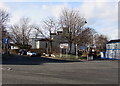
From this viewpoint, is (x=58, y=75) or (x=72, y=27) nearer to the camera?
(x=58, y=75)

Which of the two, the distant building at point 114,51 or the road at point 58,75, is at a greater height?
the distant building at point 114,51

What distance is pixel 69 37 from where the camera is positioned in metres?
51.8

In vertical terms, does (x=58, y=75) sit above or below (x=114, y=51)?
below

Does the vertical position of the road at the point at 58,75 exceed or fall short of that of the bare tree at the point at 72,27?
it falls short

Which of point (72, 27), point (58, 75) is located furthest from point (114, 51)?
point (58, 75)

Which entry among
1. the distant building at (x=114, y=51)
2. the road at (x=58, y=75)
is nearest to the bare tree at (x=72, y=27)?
the distant building at (x=114, y=51)

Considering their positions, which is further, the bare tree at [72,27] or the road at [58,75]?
the bare tree at [72,27]

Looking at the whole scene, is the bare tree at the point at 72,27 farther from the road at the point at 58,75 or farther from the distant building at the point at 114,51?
the road at the point at 58,75

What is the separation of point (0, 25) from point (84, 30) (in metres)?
27.7

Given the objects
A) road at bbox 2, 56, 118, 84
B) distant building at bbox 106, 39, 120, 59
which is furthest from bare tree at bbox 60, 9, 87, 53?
road at bbox 2, 56, 118, 84

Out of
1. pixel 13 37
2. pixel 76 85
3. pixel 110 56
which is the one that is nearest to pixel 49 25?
pixel 110 56

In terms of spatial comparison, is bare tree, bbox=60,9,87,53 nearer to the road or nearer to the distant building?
the distant building

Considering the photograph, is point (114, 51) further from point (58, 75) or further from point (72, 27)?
point (58, 75)

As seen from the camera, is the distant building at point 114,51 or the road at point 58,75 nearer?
the road at point 58,75
